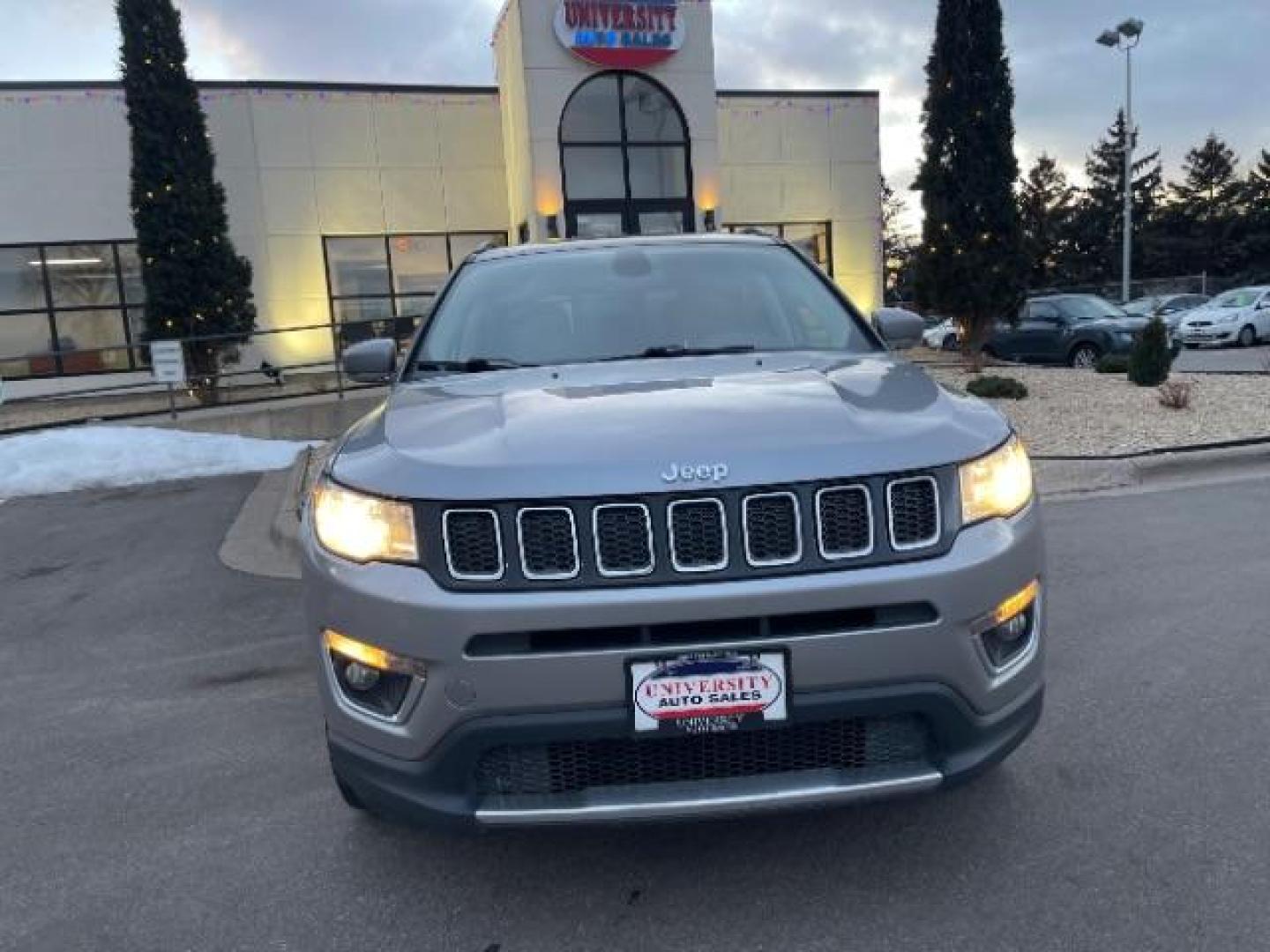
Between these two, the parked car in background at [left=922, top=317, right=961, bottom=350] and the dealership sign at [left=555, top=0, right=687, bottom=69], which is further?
the parked car in background at [left=922, top=317, right=961, bottom=350]

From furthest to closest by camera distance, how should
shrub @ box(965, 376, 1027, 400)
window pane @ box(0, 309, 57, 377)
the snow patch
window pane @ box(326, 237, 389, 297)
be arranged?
1. window pane @ box(326, 237, 389, 297)
2. window pane @ box(0, 309, 57, 377)
3. shrub @ box(965, 376, 1027, 400)
4. the snow patch

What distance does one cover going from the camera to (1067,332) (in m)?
17.5

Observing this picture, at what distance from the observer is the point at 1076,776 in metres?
3.11

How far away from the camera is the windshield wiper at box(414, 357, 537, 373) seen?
3.38 m

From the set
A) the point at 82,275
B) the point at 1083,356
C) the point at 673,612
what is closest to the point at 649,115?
the point at 1083,356

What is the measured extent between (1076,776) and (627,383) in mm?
1898

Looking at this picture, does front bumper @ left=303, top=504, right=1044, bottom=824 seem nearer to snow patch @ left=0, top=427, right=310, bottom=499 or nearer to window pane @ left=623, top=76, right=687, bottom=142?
snow patch @ left=0, top=427, right=310, bottom=499

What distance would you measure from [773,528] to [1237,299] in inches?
1042

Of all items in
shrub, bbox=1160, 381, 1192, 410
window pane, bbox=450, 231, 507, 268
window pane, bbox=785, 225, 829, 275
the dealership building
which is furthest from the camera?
window pane, bbox=785, 225, 829, 275

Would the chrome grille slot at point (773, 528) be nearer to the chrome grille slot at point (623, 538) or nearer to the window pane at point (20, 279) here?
the chrome grille slot at point (623, 538)

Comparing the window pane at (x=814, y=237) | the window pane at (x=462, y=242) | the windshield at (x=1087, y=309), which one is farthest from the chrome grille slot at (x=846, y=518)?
the window pane at (x=814, y=237)

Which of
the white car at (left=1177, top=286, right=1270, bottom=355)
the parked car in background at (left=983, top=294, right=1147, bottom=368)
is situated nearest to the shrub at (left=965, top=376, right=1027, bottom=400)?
the parked car in background at (left=983, top=294, right=1147, bottom=368)

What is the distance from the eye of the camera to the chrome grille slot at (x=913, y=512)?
228 cm

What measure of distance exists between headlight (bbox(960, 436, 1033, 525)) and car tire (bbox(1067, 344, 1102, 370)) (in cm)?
1627
